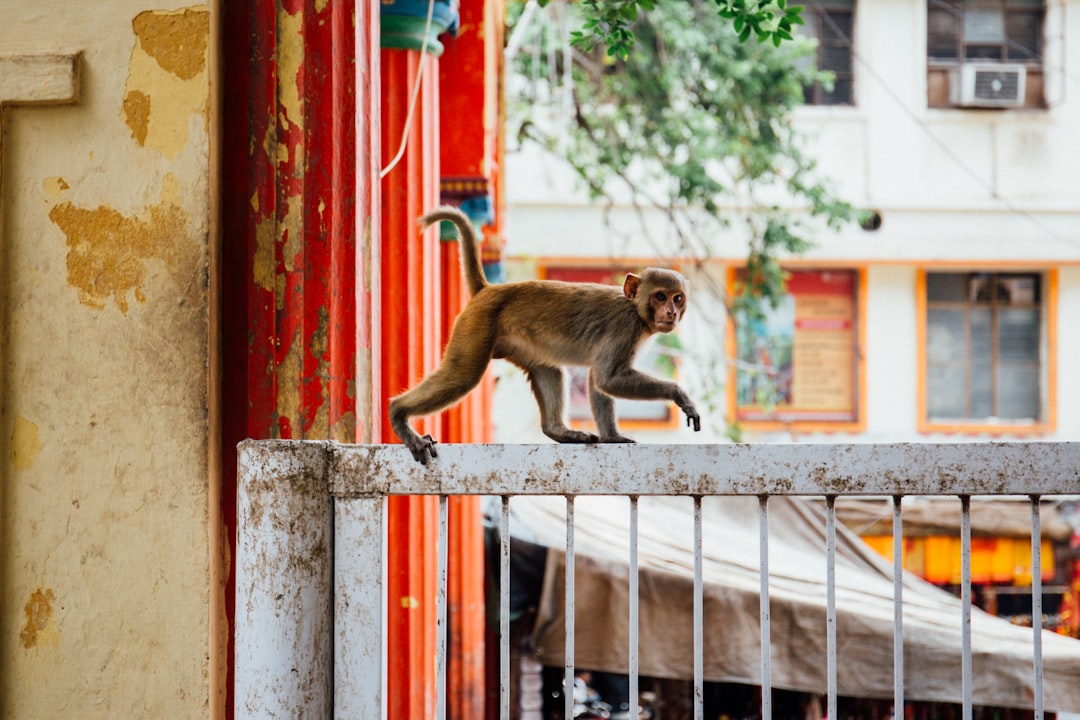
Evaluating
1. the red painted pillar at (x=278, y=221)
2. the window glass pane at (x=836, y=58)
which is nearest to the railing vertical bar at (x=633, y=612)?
the red painted pillar at (x=278, y=221)

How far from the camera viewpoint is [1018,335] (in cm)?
1170

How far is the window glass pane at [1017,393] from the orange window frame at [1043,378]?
109 millimetres

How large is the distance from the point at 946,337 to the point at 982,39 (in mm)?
3165

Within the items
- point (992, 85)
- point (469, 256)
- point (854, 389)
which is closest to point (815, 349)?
point (854, 389)

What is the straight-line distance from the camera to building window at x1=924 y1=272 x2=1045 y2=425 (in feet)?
38.1

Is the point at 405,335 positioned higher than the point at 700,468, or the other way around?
the point at 405,335

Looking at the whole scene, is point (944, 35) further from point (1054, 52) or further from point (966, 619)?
point (966, 619)

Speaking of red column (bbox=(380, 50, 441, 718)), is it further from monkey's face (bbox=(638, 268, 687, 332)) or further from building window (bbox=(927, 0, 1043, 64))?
building window (bbox=(927, 0, 1043, 64))

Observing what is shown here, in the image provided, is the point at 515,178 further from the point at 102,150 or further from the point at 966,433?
the point at 102,150

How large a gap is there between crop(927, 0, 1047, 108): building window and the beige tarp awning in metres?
7.34

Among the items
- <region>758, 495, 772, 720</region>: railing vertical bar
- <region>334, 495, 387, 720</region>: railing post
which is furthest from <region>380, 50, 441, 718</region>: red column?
<region>758, 495, 772, 720</region>: railing vertical bar

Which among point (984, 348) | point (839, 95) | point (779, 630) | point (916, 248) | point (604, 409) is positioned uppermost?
point (839, 95)

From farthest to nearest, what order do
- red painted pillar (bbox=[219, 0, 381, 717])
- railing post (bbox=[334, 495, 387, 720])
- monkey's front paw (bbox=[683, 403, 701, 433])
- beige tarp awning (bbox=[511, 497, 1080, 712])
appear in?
1. beige tarp awning (bbox=[511, 497, 1080, 712])
2. monkey's front paw (bbox=[683, 403, 701, 433])
3. red painted pillar (bbox=[219, 0, 381, 717])
4. railing post (bbox=[334, 495, 387, 720])

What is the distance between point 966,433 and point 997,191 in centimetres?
252
